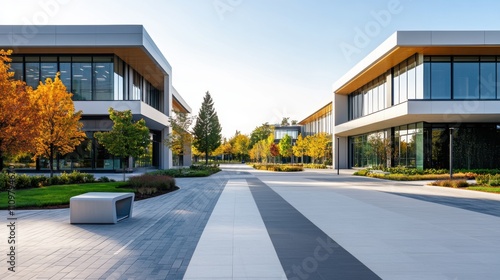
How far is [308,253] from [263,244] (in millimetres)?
1091

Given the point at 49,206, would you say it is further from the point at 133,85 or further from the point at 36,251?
the point at 133,85

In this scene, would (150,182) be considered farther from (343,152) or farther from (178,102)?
(343,152)

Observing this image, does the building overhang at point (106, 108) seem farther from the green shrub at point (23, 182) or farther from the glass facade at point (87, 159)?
the green shrub at point (23, 182)

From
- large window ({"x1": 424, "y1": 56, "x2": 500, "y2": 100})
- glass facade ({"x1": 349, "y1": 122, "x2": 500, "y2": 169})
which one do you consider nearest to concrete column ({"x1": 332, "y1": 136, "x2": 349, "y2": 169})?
glass facade ({"x1": 349, "y1": 122, "x2": 500, "y2": 169})

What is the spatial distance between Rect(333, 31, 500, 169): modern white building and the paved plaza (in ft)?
66.8

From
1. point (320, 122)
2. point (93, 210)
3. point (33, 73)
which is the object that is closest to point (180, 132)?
point (33, 73)

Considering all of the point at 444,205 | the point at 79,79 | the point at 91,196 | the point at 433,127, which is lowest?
the point at 444,205

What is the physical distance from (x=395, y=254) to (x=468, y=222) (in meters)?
4.74

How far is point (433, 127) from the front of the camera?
33.2 m

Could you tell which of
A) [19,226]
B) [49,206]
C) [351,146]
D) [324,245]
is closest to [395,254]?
[324,245]

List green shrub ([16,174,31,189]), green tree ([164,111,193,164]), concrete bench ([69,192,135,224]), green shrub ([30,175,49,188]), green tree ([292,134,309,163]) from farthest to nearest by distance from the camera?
green tree ([292,134,309,163]) < green tree ([164,111,193,164]) < green shrub ([30,175,49,188]) < green shrub ([16,174,31,189]) < concrete bench ([69,192,135,224])

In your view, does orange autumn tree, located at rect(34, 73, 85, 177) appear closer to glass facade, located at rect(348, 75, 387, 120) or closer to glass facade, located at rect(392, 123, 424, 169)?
glass facade, located at rect(392, 123, 424, 169)

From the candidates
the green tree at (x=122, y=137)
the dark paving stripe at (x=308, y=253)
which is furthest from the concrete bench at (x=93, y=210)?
the green tree at (x=122, y=137)

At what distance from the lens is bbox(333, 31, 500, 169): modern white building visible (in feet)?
93.4
